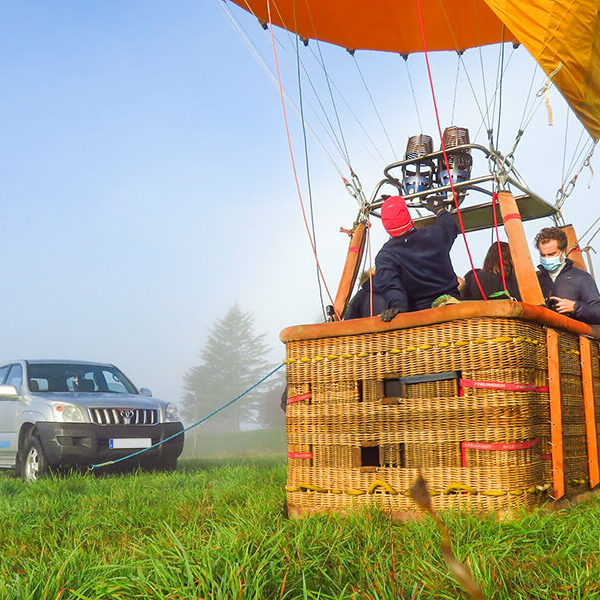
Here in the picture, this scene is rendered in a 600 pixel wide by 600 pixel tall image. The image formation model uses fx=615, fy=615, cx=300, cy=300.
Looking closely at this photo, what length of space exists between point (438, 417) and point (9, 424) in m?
Result: 6.33

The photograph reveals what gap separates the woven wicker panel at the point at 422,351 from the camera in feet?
10.4

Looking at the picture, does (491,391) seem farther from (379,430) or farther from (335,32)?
(335,32)

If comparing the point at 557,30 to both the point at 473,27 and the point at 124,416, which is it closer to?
the point at 473,27

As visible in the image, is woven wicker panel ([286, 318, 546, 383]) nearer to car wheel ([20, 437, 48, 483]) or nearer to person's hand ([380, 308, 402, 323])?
person's hand ([380, 308, 402, 323])

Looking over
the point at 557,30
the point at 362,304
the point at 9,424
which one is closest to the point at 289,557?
the point at 362,304

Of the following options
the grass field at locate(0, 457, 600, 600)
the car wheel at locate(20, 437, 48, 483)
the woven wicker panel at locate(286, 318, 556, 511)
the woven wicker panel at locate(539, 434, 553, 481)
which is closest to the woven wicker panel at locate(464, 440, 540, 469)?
the woven wicker panel at locate(286, 318, 556, 511)

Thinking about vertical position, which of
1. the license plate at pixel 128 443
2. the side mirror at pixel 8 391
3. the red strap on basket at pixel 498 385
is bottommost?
the license plate at pixel 128 443

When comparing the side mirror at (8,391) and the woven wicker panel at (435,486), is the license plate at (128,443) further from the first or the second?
the woven wicker panel at (435,486)

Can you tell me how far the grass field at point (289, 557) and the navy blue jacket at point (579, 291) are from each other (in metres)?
1.32

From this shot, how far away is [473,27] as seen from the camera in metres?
7.84

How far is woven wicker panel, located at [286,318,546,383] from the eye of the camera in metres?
3.18

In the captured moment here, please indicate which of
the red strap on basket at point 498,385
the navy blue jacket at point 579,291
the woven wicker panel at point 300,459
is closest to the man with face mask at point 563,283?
the navy blue jacket at point 579,291

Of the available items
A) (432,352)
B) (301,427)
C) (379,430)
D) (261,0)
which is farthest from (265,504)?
(261,0)

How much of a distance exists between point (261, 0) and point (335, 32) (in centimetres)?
110
